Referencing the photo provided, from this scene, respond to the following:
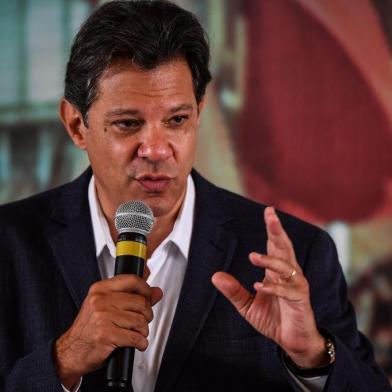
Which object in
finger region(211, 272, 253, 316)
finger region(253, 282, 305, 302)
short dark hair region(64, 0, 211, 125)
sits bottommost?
finger region(211, 272, 253, 316)

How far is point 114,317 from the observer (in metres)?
1.64

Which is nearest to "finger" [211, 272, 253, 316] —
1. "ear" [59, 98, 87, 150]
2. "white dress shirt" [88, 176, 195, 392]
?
"white dress shirt" [88, 176, 195, 392]

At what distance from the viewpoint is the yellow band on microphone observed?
165 centimetres

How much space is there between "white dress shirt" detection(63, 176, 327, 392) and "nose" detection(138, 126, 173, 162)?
287mm

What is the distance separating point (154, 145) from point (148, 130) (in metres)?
0.05

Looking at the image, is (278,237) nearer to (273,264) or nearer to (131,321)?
(273,264)

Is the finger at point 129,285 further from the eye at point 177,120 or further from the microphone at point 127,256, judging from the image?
the eye at point 177,120

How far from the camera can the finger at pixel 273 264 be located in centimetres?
162

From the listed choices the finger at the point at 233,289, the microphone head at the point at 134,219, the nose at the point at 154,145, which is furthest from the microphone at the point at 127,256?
the nose at the point at 154,145

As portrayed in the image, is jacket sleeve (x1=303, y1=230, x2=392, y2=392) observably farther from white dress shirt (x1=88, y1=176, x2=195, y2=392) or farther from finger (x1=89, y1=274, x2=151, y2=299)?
finger (x1=89, y1=274, x2=151, y2=299)

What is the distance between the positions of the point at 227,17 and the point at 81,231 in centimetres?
147

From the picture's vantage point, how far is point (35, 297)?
84.7 inches

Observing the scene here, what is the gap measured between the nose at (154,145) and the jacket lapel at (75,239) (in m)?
0.31

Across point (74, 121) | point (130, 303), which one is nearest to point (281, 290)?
point (130, 303)
